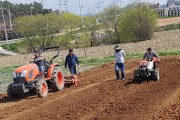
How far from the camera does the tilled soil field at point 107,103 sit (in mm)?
9766

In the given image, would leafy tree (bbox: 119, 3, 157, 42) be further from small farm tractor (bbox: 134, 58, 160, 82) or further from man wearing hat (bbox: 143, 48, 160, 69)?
small farm tractor (bbox: 134, 58, 160, 82)

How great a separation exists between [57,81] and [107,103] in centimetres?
422

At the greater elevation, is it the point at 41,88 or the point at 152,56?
the point at 152,56

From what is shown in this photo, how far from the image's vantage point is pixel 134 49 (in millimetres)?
38500

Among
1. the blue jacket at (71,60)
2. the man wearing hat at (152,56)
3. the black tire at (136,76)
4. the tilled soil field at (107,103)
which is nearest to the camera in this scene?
the tilled soil field at (107,103)

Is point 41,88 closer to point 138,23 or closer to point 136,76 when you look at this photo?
point 136,76

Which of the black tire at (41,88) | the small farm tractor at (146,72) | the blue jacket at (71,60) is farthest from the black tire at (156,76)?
the black tire at (41,88)

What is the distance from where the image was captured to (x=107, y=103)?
443 inches

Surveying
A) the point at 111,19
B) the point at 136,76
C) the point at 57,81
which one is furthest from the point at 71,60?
the point at 111,19

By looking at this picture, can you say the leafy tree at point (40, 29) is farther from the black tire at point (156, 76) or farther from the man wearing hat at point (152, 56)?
the black tire at point (156, 76)

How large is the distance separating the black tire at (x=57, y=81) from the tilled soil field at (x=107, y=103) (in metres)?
0.49

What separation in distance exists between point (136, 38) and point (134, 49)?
56.8 feet

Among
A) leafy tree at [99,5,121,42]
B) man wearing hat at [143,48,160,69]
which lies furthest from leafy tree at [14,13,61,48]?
man wearing hat at [143,48,160,69]

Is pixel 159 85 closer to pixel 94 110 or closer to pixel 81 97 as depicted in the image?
pixel 81 97
